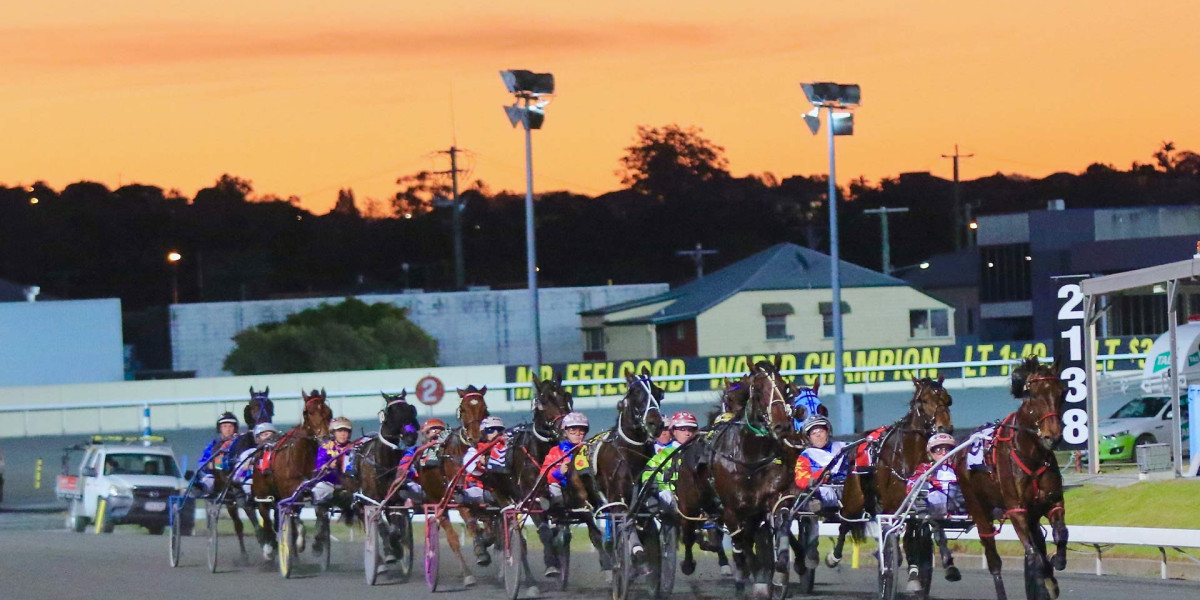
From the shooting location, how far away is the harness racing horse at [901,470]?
558 inches

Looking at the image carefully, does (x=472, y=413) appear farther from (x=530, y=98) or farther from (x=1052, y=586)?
(x=530, y=98)

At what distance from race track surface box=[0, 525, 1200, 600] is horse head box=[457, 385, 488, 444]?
1474 millimetres

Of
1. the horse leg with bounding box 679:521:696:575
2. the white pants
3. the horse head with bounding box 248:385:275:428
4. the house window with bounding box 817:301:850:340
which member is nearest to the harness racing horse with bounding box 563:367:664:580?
the horse leg with bounding box 679:521:696:575

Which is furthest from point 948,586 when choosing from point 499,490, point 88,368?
point 88,368

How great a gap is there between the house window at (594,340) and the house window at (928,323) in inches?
505

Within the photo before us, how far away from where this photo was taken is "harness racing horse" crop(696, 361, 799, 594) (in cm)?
1382

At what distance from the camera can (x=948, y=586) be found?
1588 cm

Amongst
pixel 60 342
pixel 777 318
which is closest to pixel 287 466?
pixel 60 342

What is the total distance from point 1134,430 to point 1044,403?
17248mm

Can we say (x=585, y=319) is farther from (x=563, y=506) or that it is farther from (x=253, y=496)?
(x=563, y=506)

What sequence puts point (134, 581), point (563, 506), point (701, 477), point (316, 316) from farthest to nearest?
point (316, 316) → point (134, 581) → point (563, 506) → point (701, 477)

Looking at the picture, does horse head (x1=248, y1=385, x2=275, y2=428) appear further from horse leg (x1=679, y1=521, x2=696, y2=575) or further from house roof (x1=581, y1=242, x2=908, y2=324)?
house roof (x1=581, y1=242, x2=908, y2=324)

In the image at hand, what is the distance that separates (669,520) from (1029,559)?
135 inches

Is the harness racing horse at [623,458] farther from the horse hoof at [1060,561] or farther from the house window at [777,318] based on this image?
the house window at [777,318]
